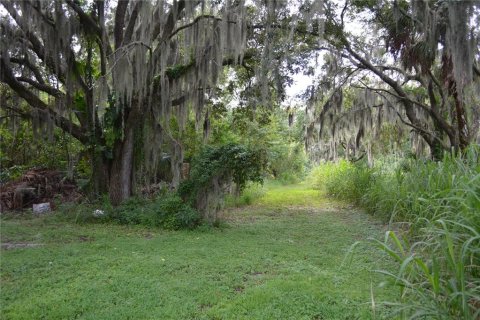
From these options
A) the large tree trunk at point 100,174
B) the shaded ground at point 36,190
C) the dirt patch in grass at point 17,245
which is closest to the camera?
the dirt patch in grass at point 17,245

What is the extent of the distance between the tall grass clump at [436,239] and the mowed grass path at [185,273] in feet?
1.08

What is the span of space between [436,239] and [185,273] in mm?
2645

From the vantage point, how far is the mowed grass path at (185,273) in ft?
11.0

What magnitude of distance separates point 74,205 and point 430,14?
8132mm

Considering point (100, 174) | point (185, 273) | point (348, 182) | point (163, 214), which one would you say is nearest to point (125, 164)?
point (100, 174)

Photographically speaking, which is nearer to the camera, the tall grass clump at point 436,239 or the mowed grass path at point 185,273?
the tall grass clump at point 436,239

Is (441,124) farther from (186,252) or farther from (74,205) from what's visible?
(74,205)

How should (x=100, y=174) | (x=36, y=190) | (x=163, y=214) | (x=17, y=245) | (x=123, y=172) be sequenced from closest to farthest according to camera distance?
(x=17, y=245) < (x=163, y=214) < (x=123, y=172) < (x=100, y=174) < (x=36, y=190)

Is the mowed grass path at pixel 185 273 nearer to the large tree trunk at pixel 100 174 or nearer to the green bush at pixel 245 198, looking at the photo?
the large tree trunk at pixel 100 174

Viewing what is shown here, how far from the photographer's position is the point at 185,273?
14.4ft

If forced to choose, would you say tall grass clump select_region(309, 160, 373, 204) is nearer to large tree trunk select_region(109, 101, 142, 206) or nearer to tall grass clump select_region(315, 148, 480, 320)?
tall grass clump select_region(315, 148, 480, 320)

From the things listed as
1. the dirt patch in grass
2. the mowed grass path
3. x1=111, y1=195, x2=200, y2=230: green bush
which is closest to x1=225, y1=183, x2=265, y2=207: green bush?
x1=111, y1=195, x2=200, y2=230: green bush

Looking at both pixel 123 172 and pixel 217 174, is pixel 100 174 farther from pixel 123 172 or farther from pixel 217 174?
pixel 217 174

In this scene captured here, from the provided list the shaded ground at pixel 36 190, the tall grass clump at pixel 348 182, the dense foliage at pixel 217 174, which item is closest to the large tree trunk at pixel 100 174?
the shaded ground at pixel 36 190
